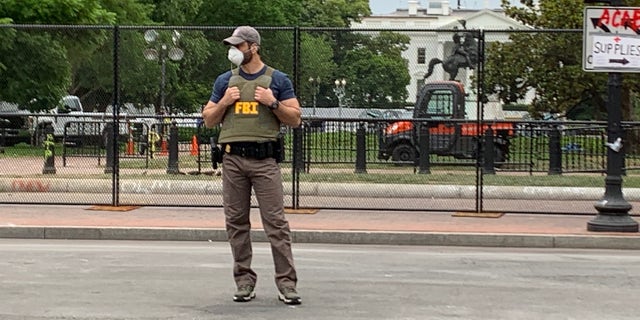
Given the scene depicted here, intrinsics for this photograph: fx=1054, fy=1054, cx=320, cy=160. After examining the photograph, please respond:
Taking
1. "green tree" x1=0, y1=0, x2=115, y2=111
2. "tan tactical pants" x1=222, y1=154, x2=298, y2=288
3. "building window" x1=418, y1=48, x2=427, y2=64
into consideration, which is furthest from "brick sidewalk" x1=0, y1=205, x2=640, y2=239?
"tan tactical pants" x1=222, y1=154, x2=298, y2=288

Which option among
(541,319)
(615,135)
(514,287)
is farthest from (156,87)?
(541,319)

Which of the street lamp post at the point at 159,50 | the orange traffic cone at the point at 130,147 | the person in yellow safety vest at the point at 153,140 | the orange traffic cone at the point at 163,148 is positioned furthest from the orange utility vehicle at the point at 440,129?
the street lamp post at the point at 159,50

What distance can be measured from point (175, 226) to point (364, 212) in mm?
3127

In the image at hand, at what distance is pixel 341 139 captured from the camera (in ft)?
51.9

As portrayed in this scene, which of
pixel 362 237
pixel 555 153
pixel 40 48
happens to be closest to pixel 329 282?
pixel 362 237

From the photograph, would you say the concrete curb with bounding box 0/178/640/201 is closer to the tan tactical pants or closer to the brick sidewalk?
the brick sidewalk

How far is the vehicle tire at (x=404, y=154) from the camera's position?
16.2 meters

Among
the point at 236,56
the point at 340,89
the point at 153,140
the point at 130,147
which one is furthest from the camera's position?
the point at 130,147

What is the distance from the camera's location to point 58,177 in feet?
55.9

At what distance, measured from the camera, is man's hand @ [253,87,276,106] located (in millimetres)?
7691

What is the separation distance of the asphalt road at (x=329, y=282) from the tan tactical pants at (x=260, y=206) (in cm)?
33

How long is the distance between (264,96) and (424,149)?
869cm

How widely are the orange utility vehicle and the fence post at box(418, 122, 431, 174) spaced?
45mm

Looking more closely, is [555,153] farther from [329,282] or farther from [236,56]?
[236,56]
